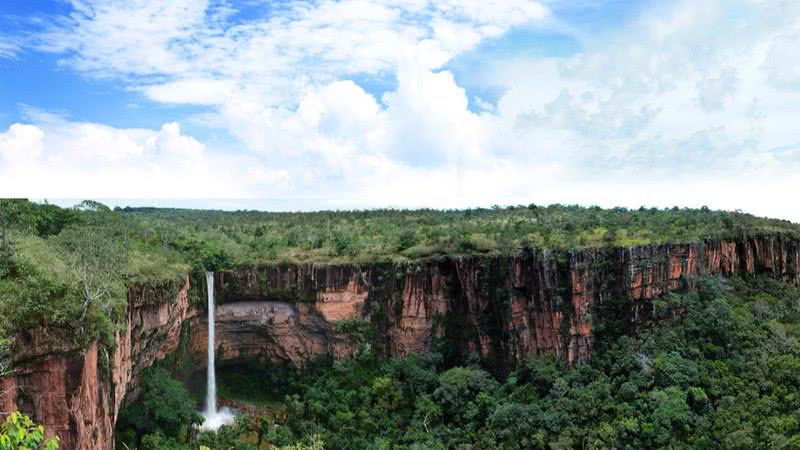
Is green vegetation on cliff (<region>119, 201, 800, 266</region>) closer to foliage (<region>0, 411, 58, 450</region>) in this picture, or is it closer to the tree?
the tree

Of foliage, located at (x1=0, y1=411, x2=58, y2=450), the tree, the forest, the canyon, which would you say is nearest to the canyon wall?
the forest

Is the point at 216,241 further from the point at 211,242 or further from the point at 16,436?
the point at 16,436

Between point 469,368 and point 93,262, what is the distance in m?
20.7

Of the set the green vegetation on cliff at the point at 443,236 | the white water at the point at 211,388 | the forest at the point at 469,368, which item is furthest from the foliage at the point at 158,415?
the green vegetation on cliff at the point at 443,236

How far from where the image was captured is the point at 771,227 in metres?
44.1

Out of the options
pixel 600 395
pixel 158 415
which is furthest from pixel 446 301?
pixel 158 415

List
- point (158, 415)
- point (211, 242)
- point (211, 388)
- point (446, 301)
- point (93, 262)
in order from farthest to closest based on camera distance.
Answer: point (211, 242), point (446, 301), point (211, 388), point (158, 415), point (93, 262)

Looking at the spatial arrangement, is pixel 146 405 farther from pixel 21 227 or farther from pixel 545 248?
pixel 545 248

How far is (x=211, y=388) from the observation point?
37.3 metres

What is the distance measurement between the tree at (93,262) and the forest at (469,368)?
8cm

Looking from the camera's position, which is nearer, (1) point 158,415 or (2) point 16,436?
(2) point 16,436

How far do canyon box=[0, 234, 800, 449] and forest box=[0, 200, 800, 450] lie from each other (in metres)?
0.76

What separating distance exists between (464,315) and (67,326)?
906 inches

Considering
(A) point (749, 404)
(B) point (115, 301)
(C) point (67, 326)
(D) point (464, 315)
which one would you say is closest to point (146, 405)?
(B) point (115, 301)
